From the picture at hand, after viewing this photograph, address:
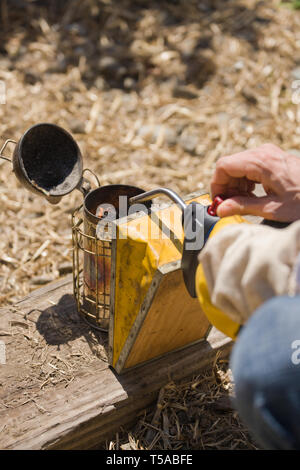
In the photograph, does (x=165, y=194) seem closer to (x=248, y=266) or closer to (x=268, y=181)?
(x=268, y=181)

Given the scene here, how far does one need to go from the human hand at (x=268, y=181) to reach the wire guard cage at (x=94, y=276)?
0.55 meters

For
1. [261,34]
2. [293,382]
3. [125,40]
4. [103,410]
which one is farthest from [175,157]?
[293,382]

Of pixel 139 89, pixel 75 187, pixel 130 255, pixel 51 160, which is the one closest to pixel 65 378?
pixel 130 255

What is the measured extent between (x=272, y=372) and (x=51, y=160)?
4.39 feet

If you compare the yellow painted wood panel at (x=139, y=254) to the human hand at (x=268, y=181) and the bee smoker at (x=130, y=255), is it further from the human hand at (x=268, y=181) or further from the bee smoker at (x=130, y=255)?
the human hand at (x=268, y=181)

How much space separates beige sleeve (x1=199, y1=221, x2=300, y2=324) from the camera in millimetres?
985

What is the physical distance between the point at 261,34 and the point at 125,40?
1.17 meters

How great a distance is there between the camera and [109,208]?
1.90m

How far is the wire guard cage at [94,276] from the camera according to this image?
182cm

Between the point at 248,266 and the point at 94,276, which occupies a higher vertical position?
the point at 248,266

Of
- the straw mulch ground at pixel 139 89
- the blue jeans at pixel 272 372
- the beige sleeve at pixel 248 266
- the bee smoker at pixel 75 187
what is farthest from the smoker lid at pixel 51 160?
the blue jeans at pixel 272 372

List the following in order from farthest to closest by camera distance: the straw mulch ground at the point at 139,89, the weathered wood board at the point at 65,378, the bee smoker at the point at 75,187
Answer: the straw mulch ground at the point at 139,89, the bee smoker at the point at 75,187, the weathered wood board at the point at 65,378

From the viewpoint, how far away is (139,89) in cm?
379
